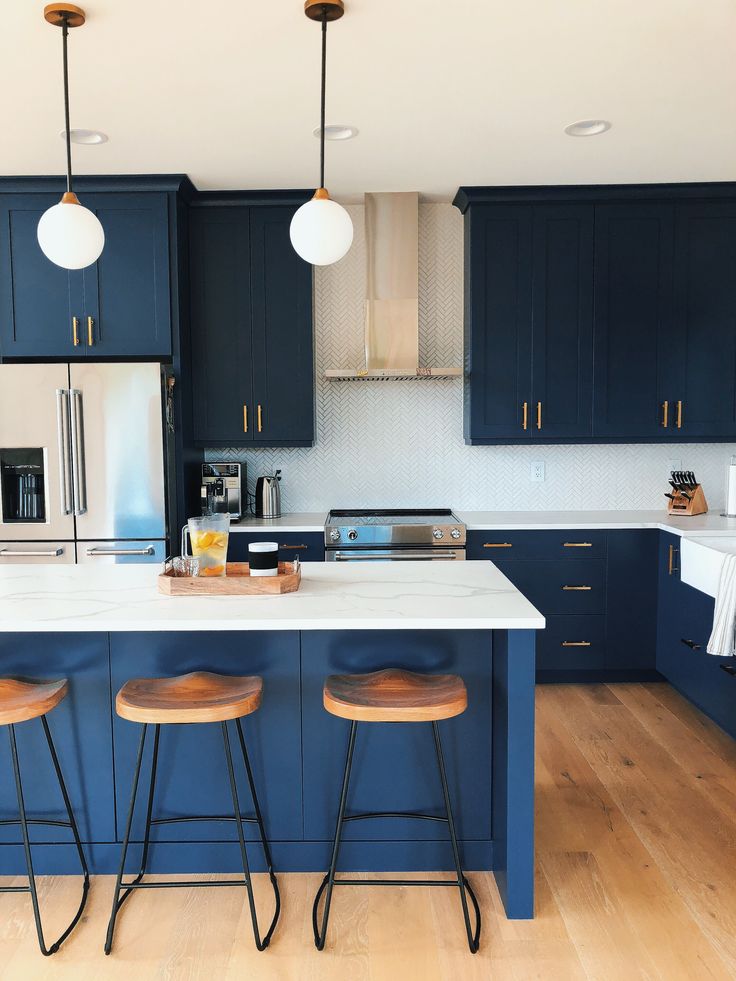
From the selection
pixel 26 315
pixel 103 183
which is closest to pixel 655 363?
pixel 103 183

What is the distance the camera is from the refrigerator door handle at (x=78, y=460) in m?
3.73

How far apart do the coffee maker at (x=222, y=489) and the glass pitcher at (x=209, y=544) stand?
69.1 inches

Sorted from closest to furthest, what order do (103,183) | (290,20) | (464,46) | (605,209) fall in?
(290,20)
(464,46)
(103,183)
(605,209)

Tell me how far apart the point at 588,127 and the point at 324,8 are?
148 centimetres

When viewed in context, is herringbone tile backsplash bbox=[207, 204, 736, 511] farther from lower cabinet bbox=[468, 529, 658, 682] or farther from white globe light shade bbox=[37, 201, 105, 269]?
white globe light shade bbox=[37, 201, 105, 269]

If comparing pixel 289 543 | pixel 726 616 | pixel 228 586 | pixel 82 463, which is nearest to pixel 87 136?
pixel 82 463

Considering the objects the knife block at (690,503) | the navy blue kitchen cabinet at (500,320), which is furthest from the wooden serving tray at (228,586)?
the knife block at (690,503)

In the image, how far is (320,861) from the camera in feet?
7.82

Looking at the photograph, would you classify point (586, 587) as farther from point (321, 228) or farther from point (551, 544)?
point (321, 228)

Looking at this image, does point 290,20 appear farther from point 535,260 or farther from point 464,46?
point 535,260

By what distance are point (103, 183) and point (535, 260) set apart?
2.31 m

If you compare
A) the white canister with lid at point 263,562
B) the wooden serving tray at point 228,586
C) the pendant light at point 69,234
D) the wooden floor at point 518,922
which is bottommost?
the wooden floor at point 518,922

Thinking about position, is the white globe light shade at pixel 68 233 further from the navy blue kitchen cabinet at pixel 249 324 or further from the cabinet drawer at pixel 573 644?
the cabinet drawer at pixel 573 644

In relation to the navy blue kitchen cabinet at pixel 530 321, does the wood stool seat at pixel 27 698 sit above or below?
below
